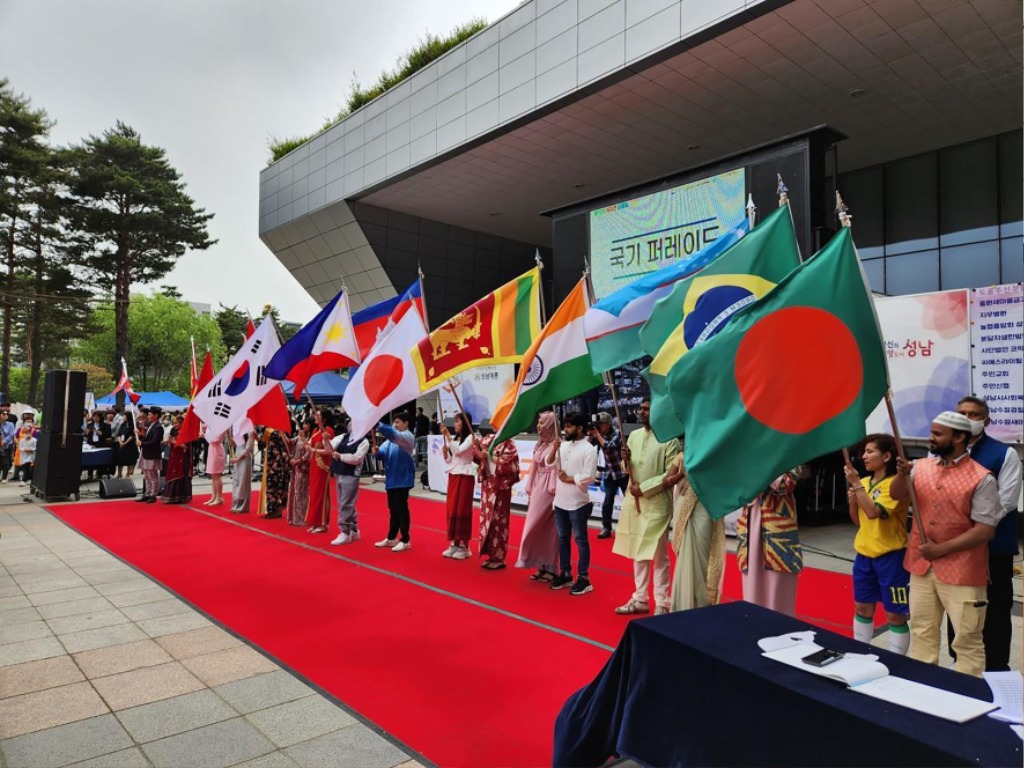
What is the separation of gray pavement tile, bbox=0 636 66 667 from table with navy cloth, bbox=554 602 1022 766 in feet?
12.9

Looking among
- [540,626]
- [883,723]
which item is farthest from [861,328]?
[540,626]

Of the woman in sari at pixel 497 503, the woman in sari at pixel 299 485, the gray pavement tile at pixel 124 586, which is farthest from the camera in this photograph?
the woman in sari at pixel 299 485

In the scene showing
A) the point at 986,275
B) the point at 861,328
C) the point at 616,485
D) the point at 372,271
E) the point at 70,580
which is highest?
the point at 372,271

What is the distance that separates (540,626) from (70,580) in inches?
200

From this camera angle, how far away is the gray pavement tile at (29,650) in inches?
184

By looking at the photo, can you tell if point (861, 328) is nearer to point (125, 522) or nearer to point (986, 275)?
point (125, 522)

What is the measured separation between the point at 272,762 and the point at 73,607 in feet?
12.8

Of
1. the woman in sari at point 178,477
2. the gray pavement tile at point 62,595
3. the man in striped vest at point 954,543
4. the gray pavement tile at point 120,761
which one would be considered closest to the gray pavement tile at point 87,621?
the gray pavement tile at point 62,595

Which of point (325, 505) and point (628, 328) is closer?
point (628, 328)

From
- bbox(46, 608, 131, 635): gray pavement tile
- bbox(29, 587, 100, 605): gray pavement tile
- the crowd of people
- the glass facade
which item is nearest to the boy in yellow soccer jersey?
the crowd of people

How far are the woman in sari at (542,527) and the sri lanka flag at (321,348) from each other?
2.67 m

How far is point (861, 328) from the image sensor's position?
3.23 meters

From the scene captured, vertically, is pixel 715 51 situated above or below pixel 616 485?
above

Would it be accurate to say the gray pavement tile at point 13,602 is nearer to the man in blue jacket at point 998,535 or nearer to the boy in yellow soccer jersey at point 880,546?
the boy in yellow soccer jersey at point 880,546
